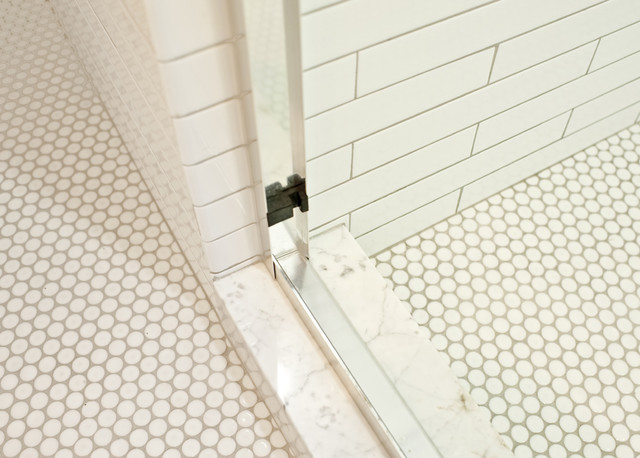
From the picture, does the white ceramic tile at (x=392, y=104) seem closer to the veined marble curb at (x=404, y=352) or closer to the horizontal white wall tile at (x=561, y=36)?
the horizontal white wall tile at (x=561, y=36)

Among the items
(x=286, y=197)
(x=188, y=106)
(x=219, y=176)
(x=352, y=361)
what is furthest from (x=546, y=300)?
(x=188, y=106)

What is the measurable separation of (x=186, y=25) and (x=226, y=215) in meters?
0.33

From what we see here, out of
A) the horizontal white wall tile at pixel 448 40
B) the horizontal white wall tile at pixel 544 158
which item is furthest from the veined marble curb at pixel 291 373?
the horizontal white wall tile at pixel 544 158

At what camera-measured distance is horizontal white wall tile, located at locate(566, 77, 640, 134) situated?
136 centimetres

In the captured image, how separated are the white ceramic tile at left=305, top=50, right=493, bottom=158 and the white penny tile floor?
417 millimetres

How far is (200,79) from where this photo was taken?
2.48 feet

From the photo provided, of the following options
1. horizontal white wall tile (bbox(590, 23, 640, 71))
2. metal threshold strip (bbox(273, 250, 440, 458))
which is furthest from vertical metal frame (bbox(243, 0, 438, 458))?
horizontal white wall tile (bbox(590, 23, 640, 71))

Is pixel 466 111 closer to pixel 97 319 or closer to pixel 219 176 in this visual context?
pixel 219 176

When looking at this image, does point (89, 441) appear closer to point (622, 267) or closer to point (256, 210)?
point (256, 210)

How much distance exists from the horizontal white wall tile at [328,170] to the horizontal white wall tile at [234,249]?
0.37ft

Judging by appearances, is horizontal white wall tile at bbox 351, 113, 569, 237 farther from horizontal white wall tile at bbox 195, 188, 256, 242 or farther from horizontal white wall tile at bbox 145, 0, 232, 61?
horizontal white wall tile at bbox 145, 0, 232, 61

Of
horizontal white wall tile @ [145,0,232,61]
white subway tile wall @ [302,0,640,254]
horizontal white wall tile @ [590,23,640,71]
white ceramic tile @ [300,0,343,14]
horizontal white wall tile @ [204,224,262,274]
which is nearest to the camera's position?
horizontal white wall tile @ [145,0,232,61]

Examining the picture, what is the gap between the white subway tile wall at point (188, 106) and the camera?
0.71 meters

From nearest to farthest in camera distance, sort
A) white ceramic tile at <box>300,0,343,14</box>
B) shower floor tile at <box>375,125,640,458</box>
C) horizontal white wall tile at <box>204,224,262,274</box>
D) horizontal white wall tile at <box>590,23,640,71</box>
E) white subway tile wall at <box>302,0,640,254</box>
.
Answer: white ceramic tile at <box>300,0,343,14</box>, white subway tile wall at <box>302,0,640,254</box>, horizontal white wall tile at <box>204,224,262,274</box>, shower floor tile at <box>375,125,640,458</box>, horizontal white wall tile at <box>590,23,640,71</box>
